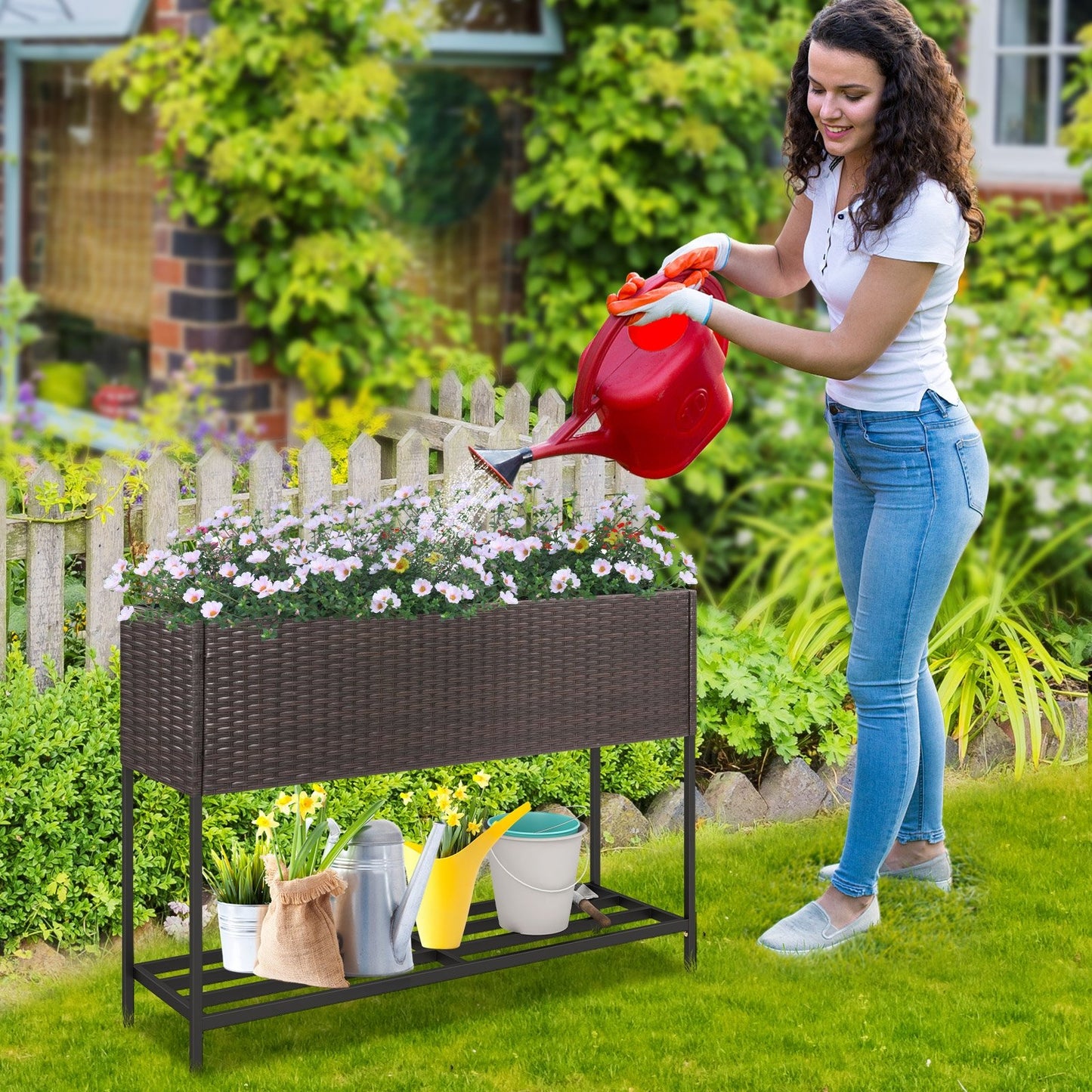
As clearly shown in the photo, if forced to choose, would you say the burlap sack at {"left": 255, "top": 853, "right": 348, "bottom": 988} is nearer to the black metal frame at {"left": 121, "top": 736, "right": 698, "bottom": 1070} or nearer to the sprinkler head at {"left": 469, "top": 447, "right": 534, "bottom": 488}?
the black metal frame at {"left": 121, "top": 736, "right": 698, "bottom": 1070}

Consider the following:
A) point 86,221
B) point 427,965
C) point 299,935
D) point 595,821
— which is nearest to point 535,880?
point 427,965

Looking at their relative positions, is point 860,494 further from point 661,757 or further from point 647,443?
point 661,757

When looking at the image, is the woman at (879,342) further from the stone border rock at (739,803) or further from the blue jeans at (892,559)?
the stone border rock at (739,803)

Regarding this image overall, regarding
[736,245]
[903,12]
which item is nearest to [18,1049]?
[736,245]

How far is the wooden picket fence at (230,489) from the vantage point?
315 centimetres

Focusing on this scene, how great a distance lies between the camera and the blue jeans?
2.81 meters

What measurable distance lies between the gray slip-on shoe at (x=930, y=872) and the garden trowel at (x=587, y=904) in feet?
1.73

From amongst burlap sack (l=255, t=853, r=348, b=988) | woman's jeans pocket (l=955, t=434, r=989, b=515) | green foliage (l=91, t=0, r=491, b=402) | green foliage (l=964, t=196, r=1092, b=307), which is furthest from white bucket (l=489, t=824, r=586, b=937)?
green foliage (l=964, t=196, r=1092, b=307)

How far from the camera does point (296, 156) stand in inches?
214

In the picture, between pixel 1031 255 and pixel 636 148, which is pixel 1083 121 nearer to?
pixel 1031 255

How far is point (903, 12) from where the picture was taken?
8.59 feet

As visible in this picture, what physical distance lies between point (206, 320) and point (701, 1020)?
3553 mm

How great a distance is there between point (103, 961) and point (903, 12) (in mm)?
2145

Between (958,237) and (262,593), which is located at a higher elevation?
(958,237)
